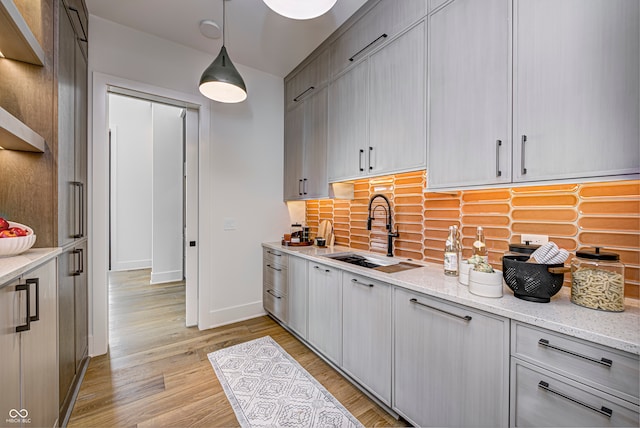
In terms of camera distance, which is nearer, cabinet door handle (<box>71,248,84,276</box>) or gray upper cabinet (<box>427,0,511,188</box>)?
gray upper cabinet (<box>427,0,511,188</box>)

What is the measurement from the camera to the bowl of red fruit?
1.13 metres

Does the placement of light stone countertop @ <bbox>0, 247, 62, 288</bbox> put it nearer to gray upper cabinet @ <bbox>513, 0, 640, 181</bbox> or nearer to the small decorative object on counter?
the small decorative object on counter

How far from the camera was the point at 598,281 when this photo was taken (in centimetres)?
107

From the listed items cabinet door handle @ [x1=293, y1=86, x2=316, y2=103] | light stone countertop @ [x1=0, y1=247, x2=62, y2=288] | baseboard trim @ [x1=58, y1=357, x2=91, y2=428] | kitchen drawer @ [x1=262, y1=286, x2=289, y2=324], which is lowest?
baseboard trim @ [x1=58, y1=357, x2=91, y2=428]

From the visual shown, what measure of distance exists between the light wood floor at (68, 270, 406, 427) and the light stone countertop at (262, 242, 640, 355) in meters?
0.91

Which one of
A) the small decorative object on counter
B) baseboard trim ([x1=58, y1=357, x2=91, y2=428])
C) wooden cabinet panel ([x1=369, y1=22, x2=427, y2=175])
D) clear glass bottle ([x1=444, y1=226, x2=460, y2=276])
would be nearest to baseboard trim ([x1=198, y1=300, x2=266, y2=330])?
baseboard trim ([x1=58, y1=357, x2=91, y2=428])

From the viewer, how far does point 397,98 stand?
1.91 meters

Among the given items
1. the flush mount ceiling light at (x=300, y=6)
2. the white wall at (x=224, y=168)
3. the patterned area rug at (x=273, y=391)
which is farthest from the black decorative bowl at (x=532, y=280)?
the white wall at (x=224, y=168)

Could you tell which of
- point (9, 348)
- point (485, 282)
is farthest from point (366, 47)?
point (9, 348)

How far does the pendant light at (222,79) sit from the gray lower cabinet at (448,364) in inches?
73.1

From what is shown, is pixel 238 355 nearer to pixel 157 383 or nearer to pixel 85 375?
pixel 157 383

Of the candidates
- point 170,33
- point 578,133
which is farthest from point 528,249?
point 170,33

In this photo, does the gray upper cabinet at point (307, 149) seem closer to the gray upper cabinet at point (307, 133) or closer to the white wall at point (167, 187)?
the gray upper cabinet at point (307, 133)

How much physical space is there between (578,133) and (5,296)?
7.42 ft
